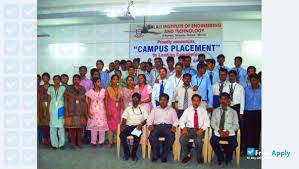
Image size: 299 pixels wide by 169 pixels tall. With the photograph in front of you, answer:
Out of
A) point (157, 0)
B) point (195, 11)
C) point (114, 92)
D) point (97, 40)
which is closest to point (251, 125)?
point (114, 92)

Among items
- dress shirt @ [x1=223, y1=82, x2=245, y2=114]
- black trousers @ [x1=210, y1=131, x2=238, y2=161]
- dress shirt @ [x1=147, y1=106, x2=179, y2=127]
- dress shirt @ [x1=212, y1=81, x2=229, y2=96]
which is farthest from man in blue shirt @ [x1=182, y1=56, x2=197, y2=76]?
black trousers @ [x1=210, y1=131, x2=238, y2=161]

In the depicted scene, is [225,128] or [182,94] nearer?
[225,128]

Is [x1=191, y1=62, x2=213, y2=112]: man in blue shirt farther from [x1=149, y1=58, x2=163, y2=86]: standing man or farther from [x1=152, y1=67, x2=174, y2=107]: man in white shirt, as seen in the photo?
[x1=149, y1=58, x2=163, y2=86]: standing man

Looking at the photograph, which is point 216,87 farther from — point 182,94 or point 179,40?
point 179,40

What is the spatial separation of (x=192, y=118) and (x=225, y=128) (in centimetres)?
48

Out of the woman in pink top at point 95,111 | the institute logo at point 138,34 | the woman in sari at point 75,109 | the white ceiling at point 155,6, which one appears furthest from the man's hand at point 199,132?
the institute logo at point 138,34

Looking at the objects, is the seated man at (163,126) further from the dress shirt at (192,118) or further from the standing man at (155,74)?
the standing man at (155,74)

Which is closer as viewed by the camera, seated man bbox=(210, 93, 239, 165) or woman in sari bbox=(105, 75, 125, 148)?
seated man bbox=(210, 93, 239, 165)

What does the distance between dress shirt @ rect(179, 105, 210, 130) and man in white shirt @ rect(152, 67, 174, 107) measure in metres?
0.50

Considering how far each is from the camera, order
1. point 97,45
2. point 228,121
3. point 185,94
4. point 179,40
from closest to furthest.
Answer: point 228,121, point 185,94, point 179,40, point 97,45

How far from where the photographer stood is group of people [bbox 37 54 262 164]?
3.85 m

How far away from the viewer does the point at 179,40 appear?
7.12 metres

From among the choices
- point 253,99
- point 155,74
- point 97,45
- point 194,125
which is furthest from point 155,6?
point 194,125

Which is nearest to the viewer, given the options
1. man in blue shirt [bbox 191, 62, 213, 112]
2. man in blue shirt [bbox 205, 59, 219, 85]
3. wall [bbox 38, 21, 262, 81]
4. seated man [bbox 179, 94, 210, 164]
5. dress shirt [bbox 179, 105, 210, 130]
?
seated man [bbox 179, 94, 210, 164]
